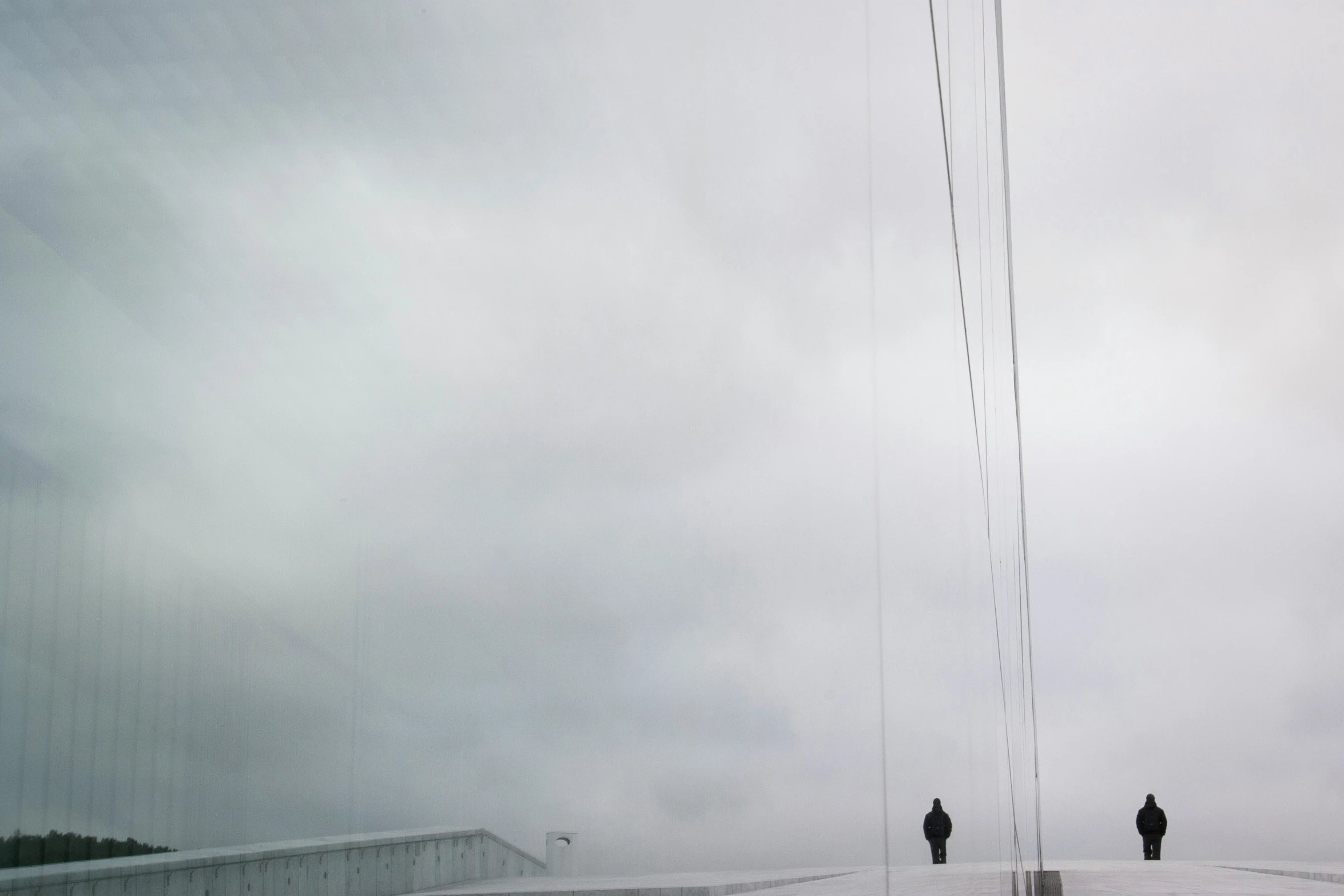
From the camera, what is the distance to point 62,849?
0.64 metres

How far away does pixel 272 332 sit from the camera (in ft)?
2.35

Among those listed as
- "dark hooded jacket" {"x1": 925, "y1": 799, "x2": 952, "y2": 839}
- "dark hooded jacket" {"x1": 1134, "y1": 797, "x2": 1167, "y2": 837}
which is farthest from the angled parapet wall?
"dark hooded jacket" {"x1": 1134, "y1": 797, "x2": 1167, "y2": 837}

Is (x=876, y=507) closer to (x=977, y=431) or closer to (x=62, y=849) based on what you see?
(x=62, y=849)

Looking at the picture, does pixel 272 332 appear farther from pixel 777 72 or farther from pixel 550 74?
pixel 777 72

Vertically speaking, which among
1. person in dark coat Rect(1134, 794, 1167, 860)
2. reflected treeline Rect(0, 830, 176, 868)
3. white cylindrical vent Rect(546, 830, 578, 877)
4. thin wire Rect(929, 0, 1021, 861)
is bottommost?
person in dark coat Rect(1134, 794, 1167, 860)

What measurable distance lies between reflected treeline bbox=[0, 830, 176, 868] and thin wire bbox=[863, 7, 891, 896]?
1959mm

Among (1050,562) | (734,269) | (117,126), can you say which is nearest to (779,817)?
(734,269)

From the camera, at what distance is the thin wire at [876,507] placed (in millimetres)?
2516

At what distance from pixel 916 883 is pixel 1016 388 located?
262 inches

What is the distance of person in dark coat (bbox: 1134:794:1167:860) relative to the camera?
16250 millimetres

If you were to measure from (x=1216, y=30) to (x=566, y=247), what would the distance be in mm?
20415

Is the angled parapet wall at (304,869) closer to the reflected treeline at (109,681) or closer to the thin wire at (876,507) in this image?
the reflected treeline at (109,681)

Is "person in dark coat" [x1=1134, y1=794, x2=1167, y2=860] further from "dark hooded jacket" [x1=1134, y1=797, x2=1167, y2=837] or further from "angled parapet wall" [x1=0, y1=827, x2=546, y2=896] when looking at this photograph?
"angled parapet wall" [x1=0, y1=827, x2=546, y2=896]

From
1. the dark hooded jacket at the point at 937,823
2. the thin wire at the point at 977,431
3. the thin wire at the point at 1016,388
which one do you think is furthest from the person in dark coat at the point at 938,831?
the thin wire at the point at 1016,388
